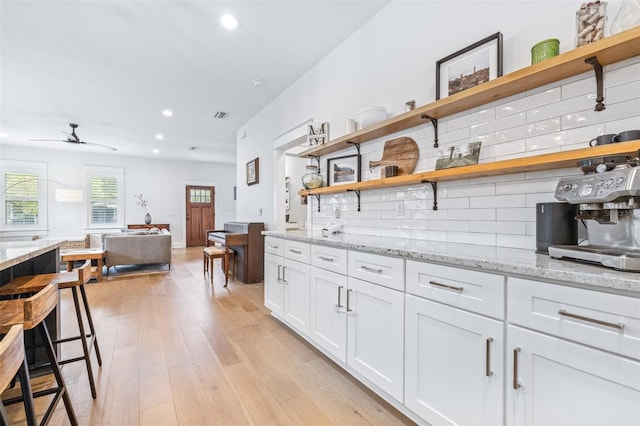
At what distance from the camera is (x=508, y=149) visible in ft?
5.02

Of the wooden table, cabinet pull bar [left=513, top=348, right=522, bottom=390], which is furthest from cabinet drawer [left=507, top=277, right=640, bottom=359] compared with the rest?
the wooden table

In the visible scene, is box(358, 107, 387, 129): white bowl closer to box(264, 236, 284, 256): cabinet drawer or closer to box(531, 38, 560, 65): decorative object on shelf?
box(531, 38, 560, 65): decorative object on shelf

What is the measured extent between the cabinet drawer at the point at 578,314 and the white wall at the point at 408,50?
3.12 ft

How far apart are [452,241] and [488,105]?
815mm

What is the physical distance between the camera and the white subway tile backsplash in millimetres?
1226

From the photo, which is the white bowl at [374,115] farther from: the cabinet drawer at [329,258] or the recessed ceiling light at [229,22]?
the recessed ceiling light at [229,22]

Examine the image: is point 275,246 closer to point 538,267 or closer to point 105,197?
point 538,267

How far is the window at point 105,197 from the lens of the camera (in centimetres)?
778

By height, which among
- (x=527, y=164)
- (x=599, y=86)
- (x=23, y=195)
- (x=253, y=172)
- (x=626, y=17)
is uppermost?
(x=626, y=17)

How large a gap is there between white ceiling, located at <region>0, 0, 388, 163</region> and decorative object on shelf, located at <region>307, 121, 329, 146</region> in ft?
2.51

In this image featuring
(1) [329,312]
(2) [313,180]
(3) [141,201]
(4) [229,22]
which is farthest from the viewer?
(3) [141,201]

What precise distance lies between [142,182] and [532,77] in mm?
9440

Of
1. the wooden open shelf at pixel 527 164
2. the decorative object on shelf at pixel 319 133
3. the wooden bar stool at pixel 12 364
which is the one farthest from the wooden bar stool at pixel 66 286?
the decorative object on shelf at pixel 319 133

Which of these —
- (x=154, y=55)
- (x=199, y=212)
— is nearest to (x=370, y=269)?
(x=154, y=55)
